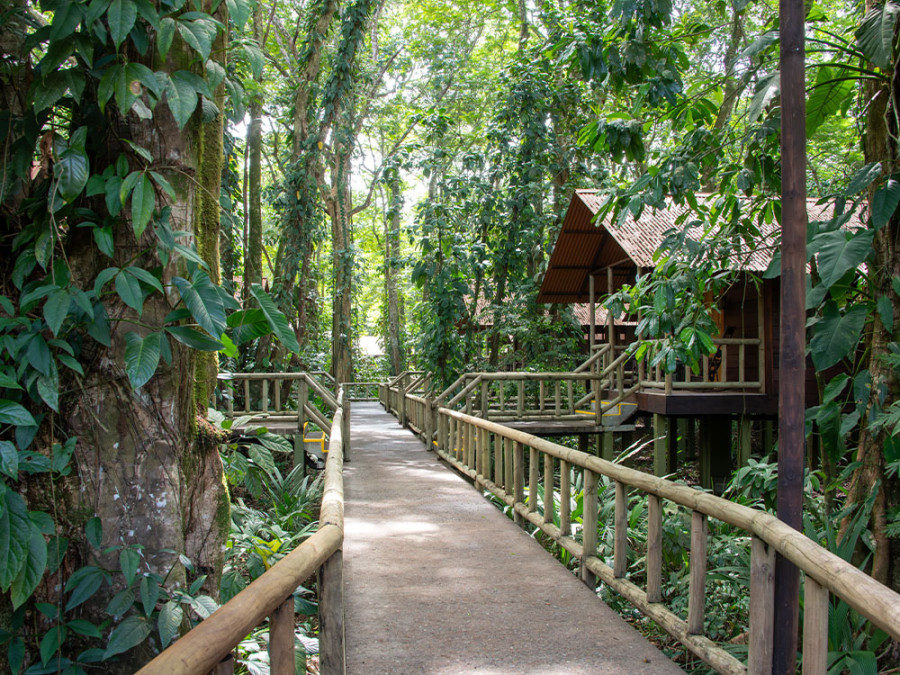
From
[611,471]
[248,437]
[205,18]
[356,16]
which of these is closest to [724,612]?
[611,471]

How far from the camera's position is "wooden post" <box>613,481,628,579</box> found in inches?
173

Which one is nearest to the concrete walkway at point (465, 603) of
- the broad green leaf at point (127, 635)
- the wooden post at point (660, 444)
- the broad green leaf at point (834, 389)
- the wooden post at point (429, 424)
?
the broad green leaf at point (127, 635)

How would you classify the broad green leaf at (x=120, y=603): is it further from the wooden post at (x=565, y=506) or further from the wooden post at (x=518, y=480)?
the wooden post at (x=518, y=480)

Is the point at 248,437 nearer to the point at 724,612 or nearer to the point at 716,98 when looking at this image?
the point at 724,612

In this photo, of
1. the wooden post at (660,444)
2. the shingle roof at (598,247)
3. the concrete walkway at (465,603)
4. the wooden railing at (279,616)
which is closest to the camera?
the wooden railing at (279,616)

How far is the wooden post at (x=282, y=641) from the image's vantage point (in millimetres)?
2338

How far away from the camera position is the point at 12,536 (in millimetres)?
2117

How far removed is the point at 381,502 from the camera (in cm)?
754

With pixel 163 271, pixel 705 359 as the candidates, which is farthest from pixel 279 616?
pixel 705 359

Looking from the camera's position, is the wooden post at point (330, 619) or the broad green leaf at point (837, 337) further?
the broad green leaf at point (837, 337)

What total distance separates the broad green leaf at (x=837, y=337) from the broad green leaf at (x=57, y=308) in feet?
9.66

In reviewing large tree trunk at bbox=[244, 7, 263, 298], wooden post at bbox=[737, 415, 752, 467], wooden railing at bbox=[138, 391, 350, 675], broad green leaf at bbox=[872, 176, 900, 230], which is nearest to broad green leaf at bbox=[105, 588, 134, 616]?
wooden railing at bbox=[138, 391, 350, 675]

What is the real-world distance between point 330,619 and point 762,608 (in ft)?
5.95

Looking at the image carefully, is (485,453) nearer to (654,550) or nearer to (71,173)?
(654,550)
